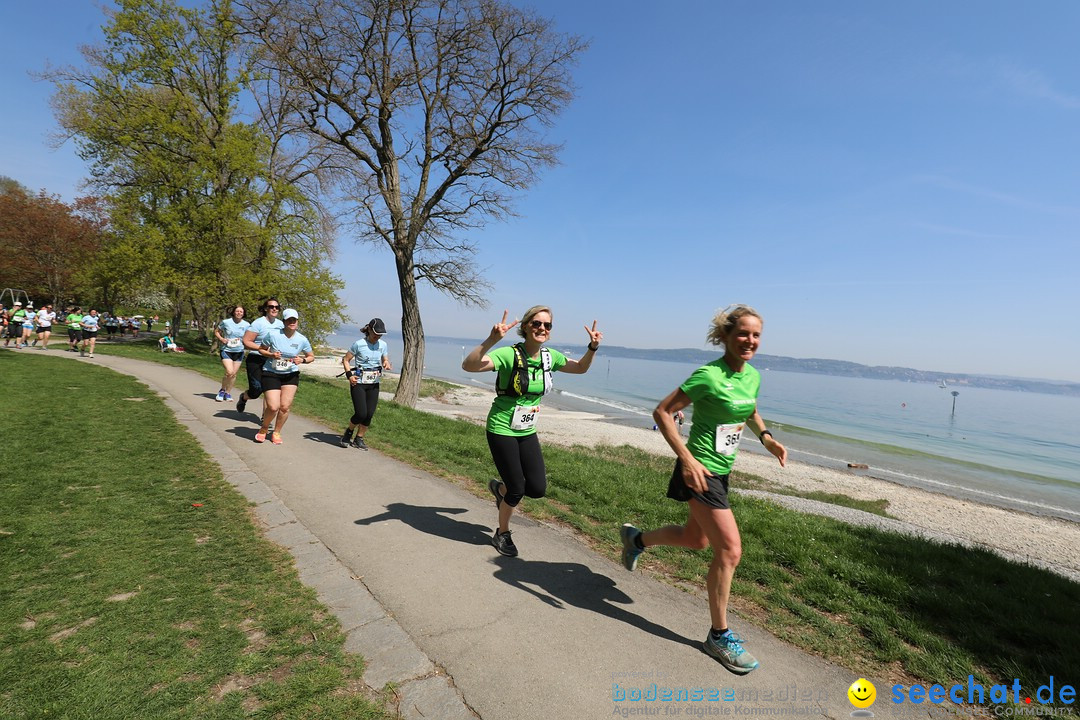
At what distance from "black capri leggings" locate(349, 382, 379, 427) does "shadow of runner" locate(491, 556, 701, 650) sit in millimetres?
4628

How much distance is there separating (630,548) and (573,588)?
0.58 metres

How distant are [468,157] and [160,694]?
15.9 metres

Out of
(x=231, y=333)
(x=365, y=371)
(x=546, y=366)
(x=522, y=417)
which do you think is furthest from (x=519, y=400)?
(x=231, y=333)

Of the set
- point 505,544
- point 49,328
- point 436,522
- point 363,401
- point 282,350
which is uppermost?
point 282,350

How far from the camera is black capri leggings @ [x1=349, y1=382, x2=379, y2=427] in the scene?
316 inches

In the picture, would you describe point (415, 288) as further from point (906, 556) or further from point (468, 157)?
point (906, 556)

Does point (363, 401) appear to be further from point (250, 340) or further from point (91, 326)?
point (91, 326)

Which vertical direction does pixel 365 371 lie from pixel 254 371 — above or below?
above

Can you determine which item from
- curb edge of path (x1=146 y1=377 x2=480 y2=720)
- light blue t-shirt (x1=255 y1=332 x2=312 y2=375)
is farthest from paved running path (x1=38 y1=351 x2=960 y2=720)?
light blue t-shirt (x1=255 y1=332 x2=312 y2=375)

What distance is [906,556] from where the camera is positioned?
482cm

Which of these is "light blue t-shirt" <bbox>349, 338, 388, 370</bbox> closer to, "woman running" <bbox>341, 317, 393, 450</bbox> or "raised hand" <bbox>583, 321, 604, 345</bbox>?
"woman running" <bbox>341, 317, 393, 450</bbox>

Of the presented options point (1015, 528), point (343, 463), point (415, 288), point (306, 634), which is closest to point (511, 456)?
point (306, 634)

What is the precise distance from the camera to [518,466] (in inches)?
169

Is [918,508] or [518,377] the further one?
[918,508]
